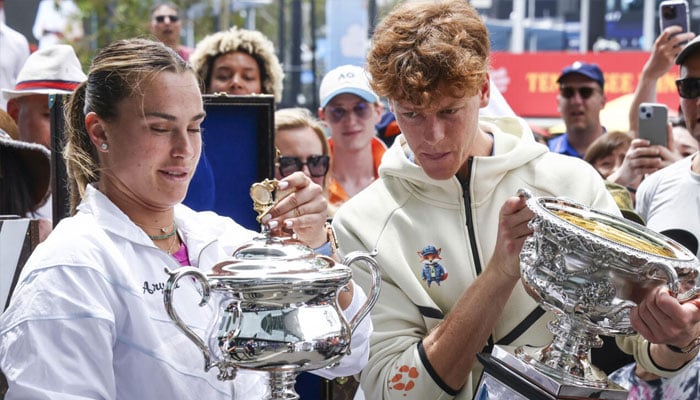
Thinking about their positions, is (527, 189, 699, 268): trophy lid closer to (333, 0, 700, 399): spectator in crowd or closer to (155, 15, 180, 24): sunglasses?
(333, 0, 700, 399): spectator in crowd

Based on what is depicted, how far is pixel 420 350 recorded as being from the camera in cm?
234

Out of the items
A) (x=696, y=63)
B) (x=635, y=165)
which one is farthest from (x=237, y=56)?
(x=696, y=63)

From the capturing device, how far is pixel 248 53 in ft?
16.1

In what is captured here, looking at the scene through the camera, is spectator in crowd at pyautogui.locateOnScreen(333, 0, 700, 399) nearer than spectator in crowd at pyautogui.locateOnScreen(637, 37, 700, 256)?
Yes

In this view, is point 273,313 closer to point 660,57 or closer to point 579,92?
point 660,57

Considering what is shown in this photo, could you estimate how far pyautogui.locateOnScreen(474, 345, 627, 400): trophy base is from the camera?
6.25 feet

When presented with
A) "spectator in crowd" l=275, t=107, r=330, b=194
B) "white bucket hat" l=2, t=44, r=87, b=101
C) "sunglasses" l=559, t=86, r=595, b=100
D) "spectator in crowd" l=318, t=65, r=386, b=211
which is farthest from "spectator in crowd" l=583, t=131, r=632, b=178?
"white bucket hat" l=2, t=44, r=87, b=101

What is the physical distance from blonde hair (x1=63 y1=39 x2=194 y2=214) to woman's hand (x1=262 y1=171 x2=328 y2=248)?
1.21 feet

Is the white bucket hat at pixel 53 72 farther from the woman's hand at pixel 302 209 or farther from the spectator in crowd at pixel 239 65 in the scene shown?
the woman's hand at pixel 302 209

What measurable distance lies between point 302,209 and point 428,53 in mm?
471

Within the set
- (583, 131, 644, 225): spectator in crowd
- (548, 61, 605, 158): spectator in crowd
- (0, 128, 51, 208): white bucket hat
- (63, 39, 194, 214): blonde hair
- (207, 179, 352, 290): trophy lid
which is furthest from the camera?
(548, 61, 605, 158): spectator in crowd

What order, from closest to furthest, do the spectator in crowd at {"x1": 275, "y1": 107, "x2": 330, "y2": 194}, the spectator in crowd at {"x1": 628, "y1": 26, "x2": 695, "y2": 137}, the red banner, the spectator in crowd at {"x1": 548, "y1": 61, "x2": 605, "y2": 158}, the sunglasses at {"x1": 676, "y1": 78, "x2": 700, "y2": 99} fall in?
the sunglasses at {"x1": 676, "y1": 78, "x2": 700, "y2": 99}
the spectator in crowd at {"x1": 275, "y1": 107, "x2": 330, "y2": 194}
the spectator in crowd at {"x1": 628, "y1": 26, "x2": 695, "y2": 137}
the spectator in crowd at {"x1": 548, "y1": 61, "x2": 605, "y2": 158}
the red banner

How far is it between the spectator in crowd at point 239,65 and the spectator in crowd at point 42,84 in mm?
710

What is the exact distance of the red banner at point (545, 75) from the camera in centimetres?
1245
